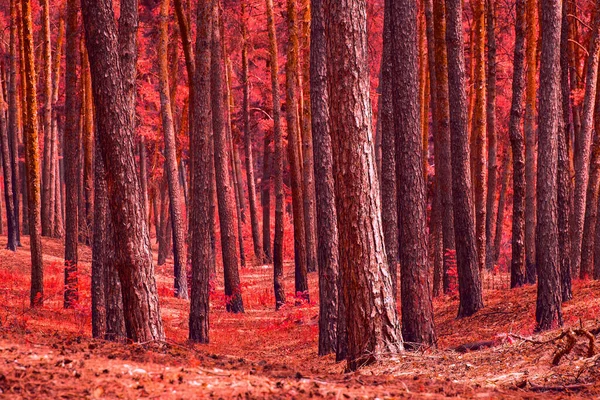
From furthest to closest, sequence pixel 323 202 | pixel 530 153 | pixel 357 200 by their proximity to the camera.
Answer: pixel 530 153, pixel 323 202, pixel 357 200

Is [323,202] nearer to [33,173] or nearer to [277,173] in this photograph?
[33,173]

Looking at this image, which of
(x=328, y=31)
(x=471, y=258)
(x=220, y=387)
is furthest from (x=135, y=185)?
(x=471, y=258)

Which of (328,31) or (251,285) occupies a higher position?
(328,31)

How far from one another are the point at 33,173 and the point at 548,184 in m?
10.6

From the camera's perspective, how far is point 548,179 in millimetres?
10523

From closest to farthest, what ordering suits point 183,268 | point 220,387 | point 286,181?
1. point 220,387
2. point 183,268
3. point 286,181

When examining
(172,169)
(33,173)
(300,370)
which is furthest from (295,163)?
(300,370)

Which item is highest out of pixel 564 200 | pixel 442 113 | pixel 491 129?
pixel 442 113

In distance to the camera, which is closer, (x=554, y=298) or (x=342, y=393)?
(x=342, y=393)

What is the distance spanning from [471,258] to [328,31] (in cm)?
672

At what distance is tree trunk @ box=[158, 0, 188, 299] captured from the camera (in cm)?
1980

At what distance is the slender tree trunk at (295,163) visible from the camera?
671 inches

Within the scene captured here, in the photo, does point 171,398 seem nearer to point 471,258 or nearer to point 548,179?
point 548,179

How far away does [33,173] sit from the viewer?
50.3 feet
